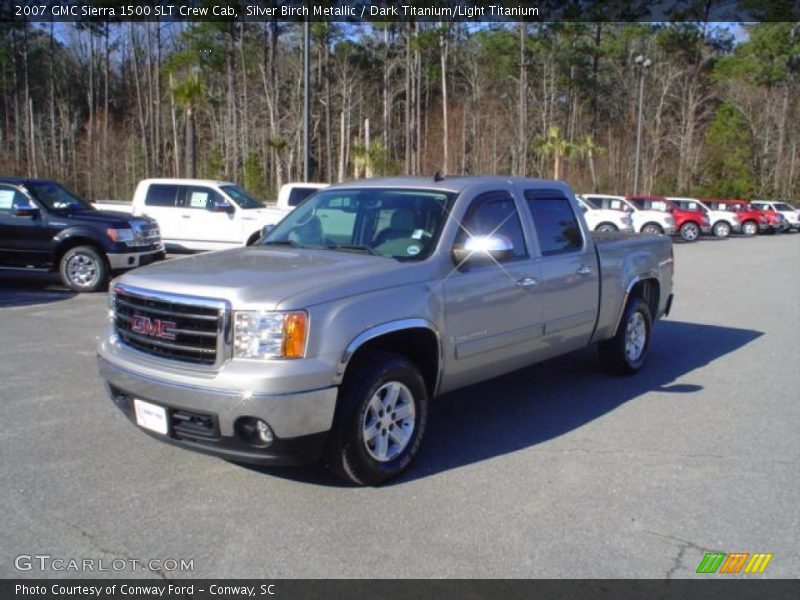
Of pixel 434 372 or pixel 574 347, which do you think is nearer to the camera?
pixel 434 372

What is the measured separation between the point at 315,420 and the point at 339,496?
60cm

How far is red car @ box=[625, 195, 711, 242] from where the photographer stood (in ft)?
98.7

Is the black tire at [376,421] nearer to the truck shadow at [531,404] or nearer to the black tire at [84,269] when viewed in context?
the truck shadow at [531,404]

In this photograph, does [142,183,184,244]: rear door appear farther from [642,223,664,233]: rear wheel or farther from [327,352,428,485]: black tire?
[642,223,664,233]: rear wheel

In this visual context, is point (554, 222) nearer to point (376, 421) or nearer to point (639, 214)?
point (376, 421)

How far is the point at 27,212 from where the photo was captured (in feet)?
39.7

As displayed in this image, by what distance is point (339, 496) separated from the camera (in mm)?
4410

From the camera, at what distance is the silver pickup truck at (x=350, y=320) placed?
4055 millimetres

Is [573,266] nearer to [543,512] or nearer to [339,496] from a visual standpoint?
[543,512]

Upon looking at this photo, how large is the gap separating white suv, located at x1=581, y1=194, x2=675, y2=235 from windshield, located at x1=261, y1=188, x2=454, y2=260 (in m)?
23.0

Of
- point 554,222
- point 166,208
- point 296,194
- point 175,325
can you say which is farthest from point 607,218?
point 175,325

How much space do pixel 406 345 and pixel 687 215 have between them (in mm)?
29089
